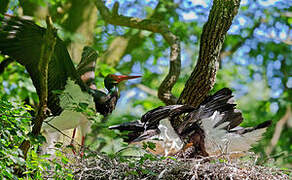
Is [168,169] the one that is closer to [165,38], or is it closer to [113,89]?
[113,89]

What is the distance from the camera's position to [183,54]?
14.5ft

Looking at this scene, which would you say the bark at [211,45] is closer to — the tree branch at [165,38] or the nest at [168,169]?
the tree branch at [165,38]

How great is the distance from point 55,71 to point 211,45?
3.70 feet

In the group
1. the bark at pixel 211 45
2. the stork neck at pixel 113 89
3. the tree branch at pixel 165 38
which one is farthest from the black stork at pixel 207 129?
the stork neck at pixel 113 89

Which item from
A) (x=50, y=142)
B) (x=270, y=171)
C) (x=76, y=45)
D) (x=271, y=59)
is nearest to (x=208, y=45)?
(x=270, y=171)

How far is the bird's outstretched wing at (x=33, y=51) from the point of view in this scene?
2.56 metres

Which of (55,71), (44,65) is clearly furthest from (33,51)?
(44,65)

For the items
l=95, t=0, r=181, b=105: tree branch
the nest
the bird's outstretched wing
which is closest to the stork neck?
l=95, t=0, r=181, b=105: tree branch

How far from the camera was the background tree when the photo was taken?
3967mm

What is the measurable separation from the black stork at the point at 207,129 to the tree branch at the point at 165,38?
1.12 feet

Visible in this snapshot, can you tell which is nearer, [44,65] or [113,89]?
[44,65]

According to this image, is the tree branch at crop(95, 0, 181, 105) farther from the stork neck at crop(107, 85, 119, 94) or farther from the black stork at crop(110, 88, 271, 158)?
the stork neck at crop(107, 85, 119, 94)

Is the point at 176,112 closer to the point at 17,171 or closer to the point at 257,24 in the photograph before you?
the point at 17,171

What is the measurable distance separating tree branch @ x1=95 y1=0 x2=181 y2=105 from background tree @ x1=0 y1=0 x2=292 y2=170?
22 millimetres
